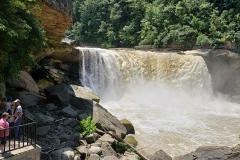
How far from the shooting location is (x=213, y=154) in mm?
9773

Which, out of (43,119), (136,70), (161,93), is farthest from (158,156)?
(161,93)

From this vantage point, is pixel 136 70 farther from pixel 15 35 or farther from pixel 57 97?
pixel 15 35

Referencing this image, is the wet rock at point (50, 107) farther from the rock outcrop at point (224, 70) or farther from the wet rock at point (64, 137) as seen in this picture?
the rock outcrop at point (224, 70)

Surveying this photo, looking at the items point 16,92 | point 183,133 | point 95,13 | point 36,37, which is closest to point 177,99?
point 183,133

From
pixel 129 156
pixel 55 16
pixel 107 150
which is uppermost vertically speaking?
pixel 55 16

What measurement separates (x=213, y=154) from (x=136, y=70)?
12.7m

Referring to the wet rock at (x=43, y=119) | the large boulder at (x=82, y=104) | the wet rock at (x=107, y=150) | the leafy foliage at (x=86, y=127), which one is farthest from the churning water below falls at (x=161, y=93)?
the wet rock at (x=43, y=119)

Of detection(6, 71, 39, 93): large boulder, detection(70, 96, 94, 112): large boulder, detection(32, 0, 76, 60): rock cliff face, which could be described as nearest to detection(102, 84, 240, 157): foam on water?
detection(70, 96, 94, 112): large boulder

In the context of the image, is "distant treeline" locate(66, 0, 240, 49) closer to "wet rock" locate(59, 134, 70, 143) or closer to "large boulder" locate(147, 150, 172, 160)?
"large boulder" locate(147, 150, 172, 160)

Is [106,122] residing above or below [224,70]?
below

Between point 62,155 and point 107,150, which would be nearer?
point 62,155

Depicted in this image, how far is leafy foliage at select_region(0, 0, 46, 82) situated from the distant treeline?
64.2 ft

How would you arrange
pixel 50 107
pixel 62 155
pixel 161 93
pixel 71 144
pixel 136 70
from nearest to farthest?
pixel 62 155
pixel 71 144
pixel 50 107
pixel 136 70
pixel 161 93

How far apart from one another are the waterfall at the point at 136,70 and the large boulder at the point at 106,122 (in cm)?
810
